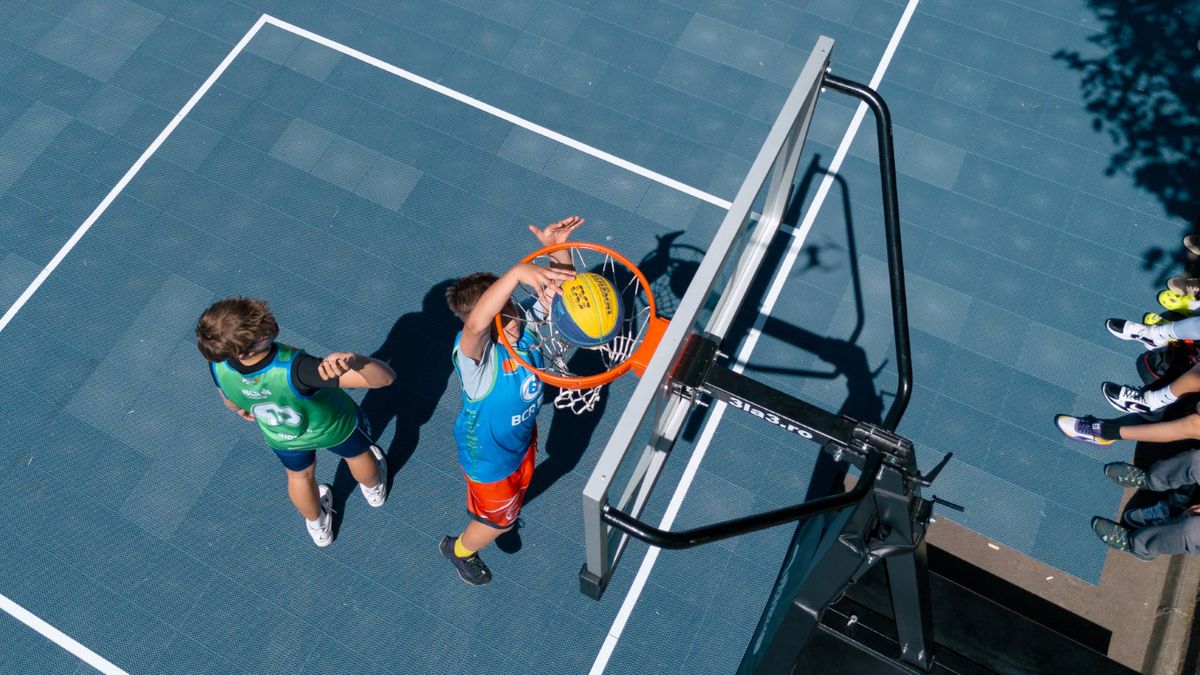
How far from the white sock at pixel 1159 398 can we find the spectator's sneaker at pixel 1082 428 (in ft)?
1.45

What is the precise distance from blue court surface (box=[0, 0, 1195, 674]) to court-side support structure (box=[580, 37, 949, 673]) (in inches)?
73.4

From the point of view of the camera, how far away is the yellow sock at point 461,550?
6859 millimetres

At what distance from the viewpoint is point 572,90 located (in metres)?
9.62

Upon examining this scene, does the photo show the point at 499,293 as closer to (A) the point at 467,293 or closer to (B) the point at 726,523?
(A) the point at 467,293

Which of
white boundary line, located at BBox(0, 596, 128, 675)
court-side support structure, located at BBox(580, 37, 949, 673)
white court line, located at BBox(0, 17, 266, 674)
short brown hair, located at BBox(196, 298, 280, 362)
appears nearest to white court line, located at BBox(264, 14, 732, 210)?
white court line, located at BBox(0, 17, 266, 674)

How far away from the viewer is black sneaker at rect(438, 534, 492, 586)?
7.00 metres

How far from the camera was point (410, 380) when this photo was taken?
7949mm

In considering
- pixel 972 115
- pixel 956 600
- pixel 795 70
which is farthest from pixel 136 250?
pixel 972 115

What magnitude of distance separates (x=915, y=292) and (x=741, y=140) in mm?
2413

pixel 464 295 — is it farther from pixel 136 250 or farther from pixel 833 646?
pixel 136 250

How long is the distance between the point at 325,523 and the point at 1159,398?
7.14m

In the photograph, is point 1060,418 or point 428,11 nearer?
point 1060,418

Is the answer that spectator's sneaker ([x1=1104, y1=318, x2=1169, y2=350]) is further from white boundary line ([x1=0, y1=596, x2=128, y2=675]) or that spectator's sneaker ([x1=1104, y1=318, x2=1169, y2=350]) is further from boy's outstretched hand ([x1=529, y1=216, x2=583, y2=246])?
white boundary line ([x1=0, y1=596, x2=128, y2=675])

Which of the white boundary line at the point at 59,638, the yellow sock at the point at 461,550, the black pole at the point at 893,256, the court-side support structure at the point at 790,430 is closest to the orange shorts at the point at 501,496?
the yellow sock at the point at 461,550
